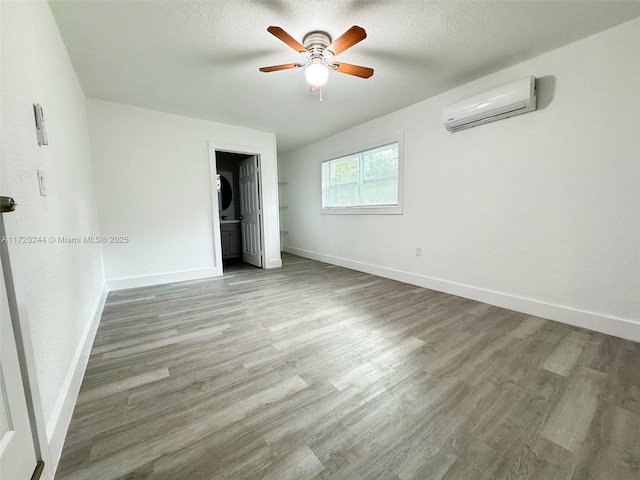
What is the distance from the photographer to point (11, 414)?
2.55 feet

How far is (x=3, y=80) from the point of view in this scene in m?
0.94

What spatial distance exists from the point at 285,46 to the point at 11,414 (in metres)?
2.65

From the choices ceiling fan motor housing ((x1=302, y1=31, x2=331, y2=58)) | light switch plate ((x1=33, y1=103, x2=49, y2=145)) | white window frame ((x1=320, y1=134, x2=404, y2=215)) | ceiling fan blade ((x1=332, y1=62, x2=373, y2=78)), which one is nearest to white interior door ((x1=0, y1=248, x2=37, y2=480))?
light switch plate ((x1=33, y1=103, x2=49, y2=145))

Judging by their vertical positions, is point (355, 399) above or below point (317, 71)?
below

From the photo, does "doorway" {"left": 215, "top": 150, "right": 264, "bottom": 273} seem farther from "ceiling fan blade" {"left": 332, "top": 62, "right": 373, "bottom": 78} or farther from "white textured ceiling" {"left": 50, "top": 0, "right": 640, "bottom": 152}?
"ceiling fan blade" {"left": 332, "top": 62, "right": 373, "bottom": 78}

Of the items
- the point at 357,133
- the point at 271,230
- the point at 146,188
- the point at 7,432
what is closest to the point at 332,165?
the point at 357,133

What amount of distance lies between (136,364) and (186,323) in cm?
65

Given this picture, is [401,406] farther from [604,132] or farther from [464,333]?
[604,132]

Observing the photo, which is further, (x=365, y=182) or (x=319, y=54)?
(x=365, y=182)

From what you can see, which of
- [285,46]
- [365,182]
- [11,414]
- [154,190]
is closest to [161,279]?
[154,190]

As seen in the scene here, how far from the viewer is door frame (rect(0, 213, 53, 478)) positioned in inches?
32.9

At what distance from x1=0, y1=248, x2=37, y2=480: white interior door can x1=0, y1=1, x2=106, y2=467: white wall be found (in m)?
0.09

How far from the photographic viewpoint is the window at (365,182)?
12.4 feet

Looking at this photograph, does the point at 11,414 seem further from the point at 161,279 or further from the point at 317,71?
the point at 161,279
